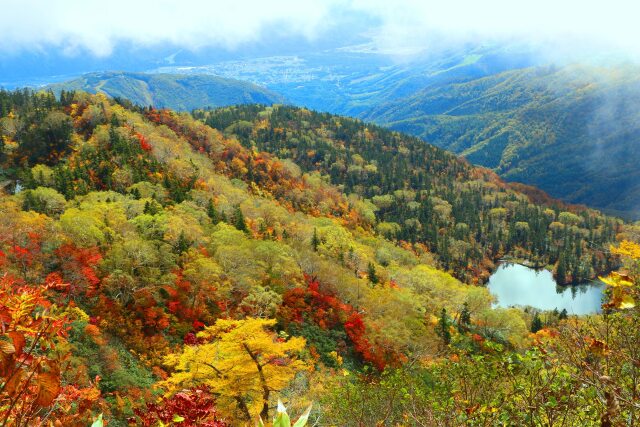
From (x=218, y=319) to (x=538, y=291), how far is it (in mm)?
160284

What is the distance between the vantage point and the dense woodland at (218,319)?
29.4ft

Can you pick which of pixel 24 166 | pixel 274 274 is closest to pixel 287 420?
pixel 274 274

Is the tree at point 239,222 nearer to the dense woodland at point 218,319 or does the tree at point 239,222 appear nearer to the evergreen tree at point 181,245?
the dense woodland at point 218,319

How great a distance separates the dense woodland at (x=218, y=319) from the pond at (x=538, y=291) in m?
50.0

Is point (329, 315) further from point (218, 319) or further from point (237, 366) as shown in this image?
point (237, 366)

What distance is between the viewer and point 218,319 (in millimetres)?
29953

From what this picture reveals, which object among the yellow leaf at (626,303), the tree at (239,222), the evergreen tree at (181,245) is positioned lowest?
the tree at (239,222)

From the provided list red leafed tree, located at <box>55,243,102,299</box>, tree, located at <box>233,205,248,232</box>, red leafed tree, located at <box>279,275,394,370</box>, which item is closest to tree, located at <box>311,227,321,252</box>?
tree, located at <box>233,205,248,232</box>

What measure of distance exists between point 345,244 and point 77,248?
5290 cm

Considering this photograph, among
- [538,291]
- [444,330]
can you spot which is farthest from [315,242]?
[538,291]

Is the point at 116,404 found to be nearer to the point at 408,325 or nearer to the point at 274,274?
the point at 274,274

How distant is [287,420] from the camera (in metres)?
3.28

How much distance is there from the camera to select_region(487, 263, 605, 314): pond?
149 metres

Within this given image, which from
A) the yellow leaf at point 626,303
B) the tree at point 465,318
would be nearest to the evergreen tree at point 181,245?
the tree at point 465,318
